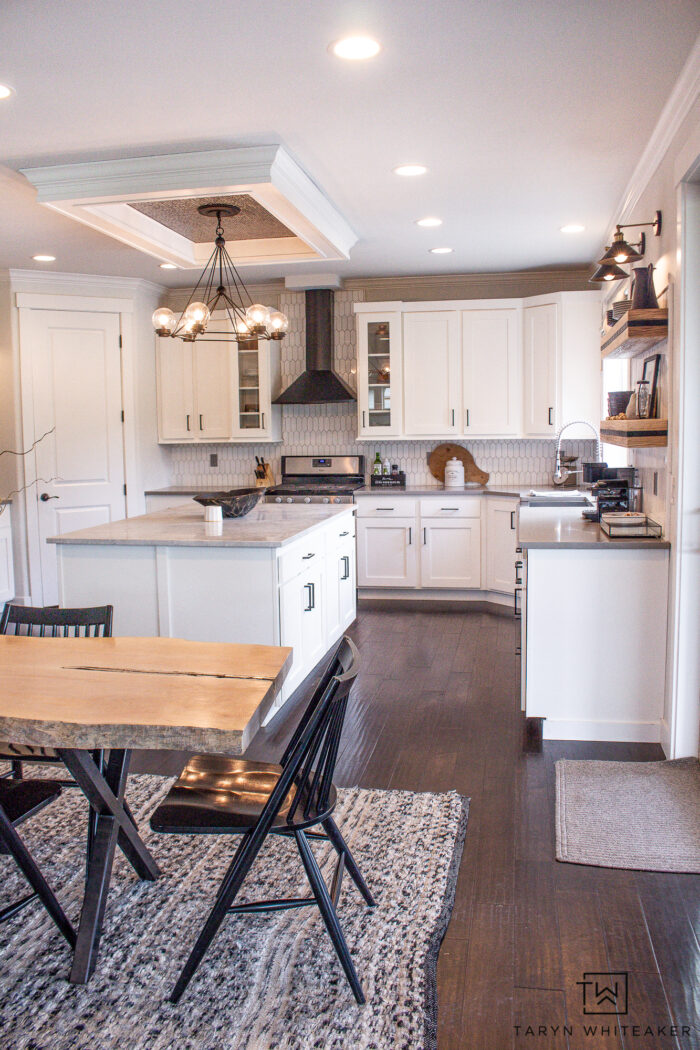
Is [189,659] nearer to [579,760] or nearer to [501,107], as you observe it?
[579,760]

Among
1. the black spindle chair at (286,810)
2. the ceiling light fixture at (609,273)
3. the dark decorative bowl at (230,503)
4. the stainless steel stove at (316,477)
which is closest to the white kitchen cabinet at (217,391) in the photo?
the stainless steel stove at (316,477)

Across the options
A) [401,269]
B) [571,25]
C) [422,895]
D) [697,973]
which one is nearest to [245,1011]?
[422,895]

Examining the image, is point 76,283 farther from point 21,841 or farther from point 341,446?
point 21,841

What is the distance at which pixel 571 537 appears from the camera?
377cm

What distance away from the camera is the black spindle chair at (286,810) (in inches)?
77.9

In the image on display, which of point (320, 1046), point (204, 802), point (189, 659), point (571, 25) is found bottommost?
point (320, 1046)

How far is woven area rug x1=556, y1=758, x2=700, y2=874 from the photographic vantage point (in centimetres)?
264

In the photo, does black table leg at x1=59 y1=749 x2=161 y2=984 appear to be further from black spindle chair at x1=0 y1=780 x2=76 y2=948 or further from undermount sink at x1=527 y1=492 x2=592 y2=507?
undermount sink at x1=527 y1=492 x2=592 y2=507

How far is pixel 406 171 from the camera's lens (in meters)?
4.07

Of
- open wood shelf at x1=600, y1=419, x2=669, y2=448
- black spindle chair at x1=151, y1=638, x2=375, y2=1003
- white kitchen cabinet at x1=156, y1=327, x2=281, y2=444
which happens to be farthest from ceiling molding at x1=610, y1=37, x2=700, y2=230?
white kitchen cabinet at x1=156, y1=327, x2=281, y2=444

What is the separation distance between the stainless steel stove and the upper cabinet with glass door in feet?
1.28

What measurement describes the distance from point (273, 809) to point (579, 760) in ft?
6.15

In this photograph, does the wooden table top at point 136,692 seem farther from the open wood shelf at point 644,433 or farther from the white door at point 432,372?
the white door at point 432,372

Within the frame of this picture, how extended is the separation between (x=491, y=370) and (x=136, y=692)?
5011 mm
